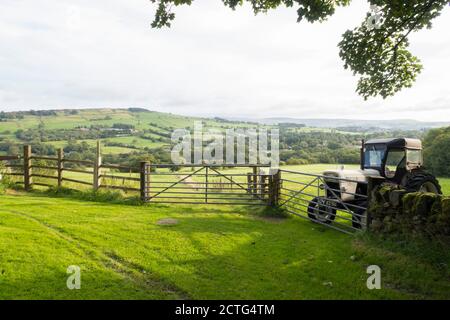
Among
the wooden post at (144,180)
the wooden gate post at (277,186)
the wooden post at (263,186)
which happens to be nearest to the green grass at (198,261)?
the wooden gate post at (277,186)

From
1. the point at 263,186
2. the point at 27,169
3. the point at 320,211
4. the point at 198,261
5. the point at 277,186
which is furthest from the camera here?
the point at 27,169

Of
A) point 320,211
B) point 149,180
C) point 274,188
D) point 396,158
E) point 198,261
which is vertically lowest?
point 198,261

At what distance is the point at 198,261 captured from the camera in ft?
18.4

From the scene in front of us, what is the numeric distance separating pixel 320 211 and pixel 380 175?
200 centimetres

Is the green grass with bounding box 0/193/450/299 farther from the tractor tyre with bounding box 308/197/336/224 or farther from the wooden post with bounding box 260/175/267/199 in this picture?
the wooden post with bounding box 260/175/267/199

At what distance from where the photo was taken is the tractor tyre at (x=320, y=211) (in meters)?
8.74

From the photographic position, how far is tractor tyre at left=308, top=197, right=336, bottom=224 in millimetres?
8744

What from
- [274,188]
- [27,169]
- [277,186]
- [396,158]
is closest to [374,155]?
[396,158]

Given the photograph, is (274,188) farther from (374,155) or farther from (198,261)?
→ (198,261)

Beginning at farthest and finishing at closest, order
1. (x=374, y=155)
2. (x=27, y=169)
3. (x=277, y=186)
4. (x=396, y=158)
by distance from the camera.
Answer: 1. (x=27, y=169)
2. (x=277, y=186)
3. (x=374, y=155)
4. (x=396, y=158)

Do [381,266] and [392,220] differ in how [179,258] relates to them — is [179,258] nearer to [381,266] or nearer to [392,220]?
[381,266]

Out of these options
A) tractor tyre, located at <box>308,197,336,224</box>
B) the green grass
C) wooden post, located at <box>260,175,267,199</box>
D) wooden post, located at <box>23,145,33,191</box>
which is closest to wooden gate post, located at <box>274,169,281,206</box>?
wooden post, located at <box>260,175,267,199</box>

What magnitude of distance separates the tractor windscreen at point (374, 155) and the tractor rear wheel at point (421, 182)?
847mm
